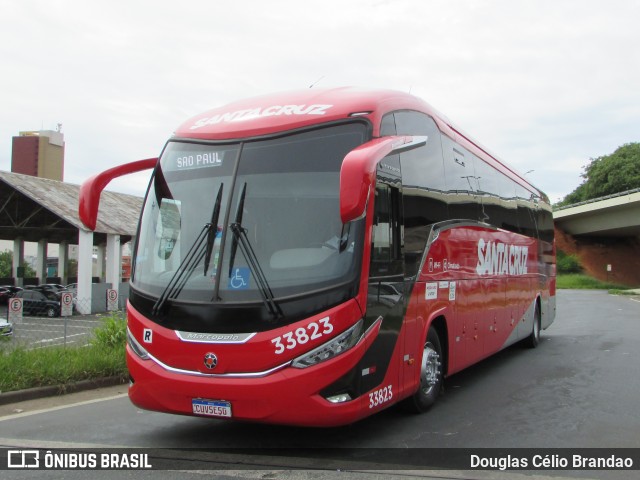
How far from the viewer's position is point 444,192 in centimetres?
783

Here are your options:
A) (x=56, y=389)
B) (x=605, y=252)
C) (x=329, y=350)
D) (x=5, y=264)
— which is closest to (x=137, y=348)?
(x=329, y=350)

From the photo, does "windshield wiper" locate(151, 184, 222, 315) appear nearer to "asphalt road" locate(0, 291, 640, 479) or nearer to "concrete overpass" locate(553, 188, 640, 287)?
"asphalt road" locate(0, 291, 640, 479)

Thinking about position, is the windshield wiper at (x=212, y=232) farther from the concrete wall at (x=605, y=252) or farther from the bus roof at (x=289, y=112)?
the concrete wall at (x=605, y=252)

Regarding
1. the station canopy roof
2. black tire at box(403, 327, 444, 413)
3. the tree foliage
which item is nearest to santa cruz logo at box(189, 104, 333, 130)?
black tire at box(403, 327, 444, 413)

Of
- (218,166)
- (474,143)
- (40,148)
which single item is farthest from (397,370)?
(40,148)

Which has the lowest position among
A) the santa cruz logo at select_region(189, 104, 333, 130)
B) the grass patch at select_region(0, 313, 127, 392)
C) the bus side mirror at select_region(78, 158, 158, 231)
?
the grass patch at select_region(0, 313, 127, 392)

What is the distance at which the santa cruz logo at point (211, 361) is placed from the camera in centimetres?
523

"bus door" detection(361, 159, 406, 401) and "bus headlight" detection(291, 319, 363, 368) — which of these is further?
"bus door" detection(361, 159, 406, 401)

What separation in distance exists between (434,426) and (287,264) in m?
2.68

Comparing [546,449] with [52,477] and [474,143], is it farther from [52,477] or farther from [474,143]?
[474,143]

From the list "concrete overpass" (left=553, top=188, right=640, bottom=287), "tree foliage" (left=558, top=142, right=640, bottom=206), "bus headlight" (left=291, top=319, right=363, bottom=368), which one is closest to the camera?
"bus headlight" (left=291, top=319, right=363, bottom=368)

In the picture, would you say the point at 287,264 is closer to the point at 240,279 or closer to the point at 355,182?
the point at 240,279

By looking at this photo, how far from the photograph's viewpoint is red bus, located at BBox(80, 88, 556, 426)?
202 inches

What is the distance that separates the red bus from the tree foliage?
64.9 metres
